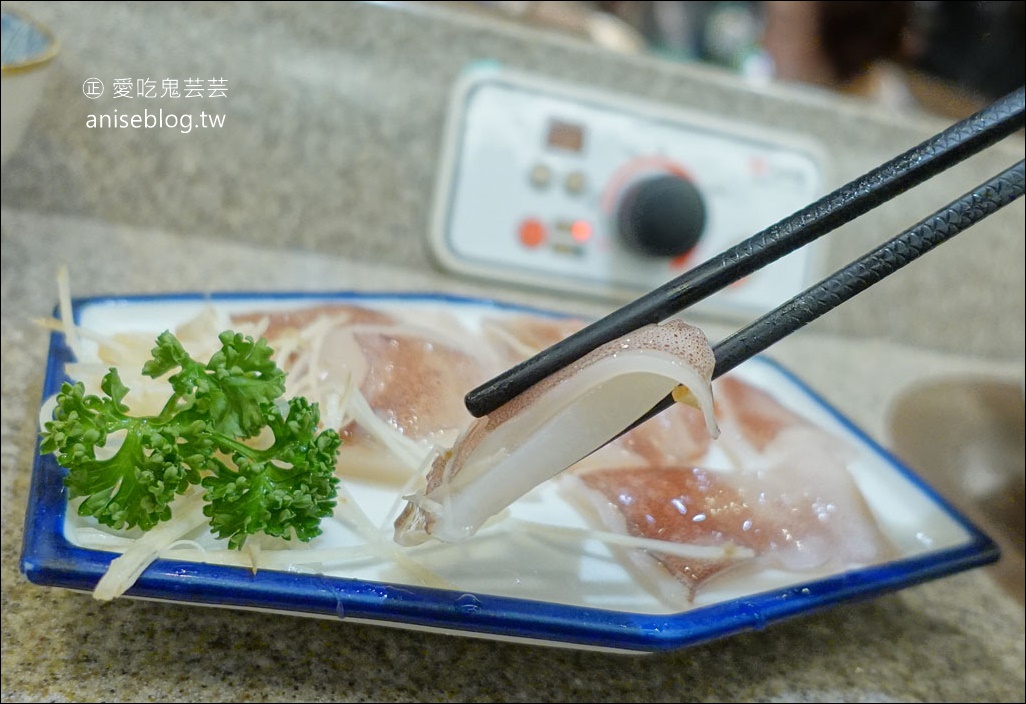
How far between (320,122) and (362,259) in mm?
157

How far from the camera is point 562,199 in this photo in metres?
0.89

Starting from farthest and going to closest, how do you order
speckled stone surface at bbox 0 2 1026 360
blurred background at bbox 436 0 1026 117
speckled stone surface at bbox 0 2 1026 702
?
blurred background at bbox 436 0 1026 117, speckled stone surface at bbox 0 2 1026 360, speckled stone surface at bbox 0 2 1026 702

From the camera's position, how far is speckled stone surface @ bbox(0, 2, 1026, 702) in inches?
19.9

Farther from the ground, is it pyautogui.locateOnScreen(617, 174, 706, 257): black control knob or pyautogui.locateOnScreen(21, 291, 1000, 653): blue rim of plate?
pyautogui.locateOnScreen(617, 174, 706, 257): black control knob

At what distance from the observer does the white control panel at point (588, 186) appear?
34.7 inches

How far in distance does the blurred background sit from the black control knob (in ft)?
0.97

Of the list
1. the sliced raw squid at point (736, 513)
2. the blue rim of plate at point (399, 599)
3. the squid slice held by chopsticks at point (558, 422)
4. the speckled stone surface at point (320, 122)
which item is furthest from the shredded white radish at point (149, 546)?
the speckled stone surface at point (320, 122)

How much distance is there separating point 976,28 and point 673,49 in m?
0.42

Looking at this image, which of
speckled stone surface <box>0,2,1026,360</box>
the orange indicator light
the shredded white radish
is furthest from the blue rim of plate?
the orange indicator light

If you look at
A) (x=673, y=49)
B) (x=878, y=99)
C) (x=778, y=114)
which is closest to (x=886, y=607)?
(x=778, y=114)

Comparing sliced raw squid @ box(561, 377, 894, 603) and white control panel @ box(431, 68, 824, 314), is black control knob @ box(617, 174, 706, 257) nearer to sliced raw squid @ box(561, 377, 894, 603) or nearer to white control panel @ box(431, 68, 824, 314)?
white control panel @ box(431, 68, 824, 314)

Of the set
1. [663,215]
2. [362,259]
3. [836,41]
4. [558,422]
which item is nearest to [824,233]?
[558,422]

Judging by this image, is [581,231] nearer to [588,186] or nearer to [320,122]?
[588,186]

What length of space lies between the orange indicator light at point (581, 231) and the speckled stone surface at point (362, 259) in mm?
77
